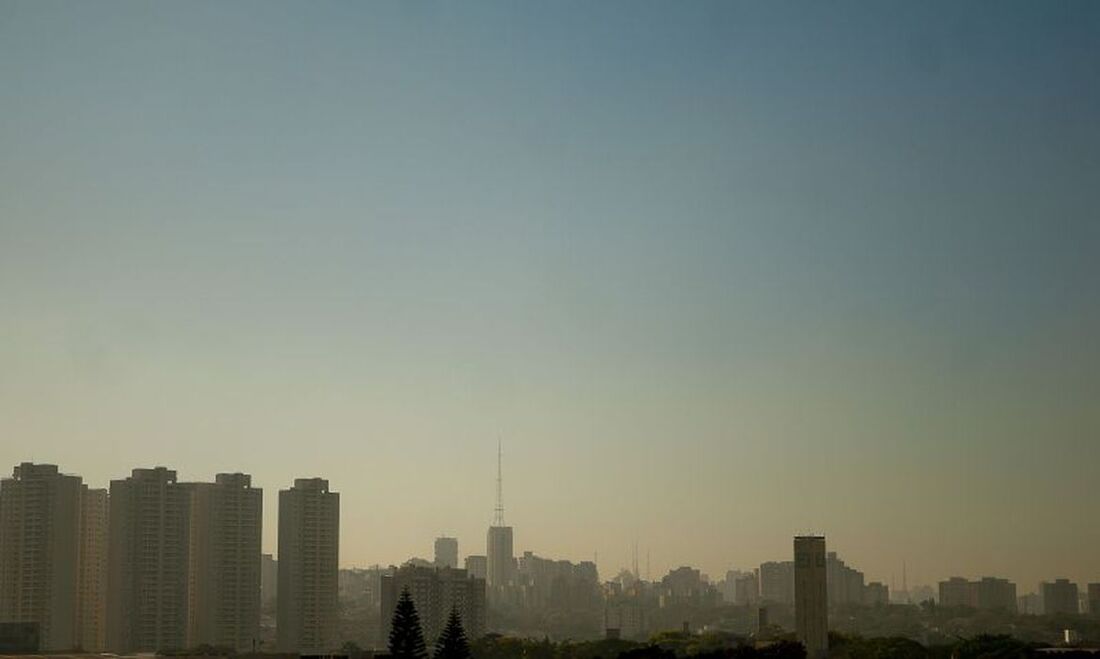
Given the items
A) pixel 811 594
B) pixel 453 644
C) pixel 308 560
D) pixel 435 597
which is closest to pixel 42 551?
pixel 308 560

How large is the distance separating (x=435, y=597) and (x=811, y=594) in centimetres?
5818

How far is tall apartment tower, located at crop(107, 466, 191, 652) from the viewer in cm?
13900

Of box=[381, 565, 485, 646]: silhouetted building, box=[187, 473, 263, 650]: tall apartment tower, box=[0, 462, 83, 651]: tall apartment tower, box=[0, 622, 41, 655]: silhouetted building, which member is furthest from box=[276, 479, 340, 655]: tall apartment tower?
box=[0, 622, 41, 655]: silhouetted building

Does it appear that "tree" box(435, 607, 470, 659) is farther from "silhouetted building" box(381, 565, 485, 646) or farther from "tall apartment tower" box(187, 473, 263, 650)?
"silhouetted building" box(381, 565, 485, 646)

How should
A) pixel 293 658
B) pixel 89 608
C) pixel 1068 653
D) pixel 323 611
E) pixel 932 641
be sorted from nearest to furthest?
pixel 293 658 < pixel 1068 653 < pixel 89 608 < pixel 323 611 < pixel 932 641

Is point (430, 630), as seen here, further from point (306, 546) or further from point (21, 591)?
point (21, 591)

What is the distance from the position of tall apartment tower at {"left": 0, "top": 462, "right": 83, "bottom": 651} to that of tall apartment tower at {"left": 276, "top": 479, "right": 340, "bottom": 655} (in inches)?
851

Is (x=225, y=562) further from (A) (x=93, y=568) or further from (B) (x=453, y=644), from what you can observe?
(B) (x=453, y=644)

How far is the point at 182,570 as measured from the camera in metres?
142

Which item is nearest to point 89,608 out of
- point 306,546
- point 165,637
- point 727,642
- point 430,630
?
point 165,637

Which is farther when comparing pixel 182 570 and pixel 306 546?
pixel 306 546

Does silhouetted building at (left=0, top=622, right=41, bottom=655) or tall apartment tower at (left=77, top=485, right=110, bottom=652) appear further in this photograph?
tall apartment tower at (left=77, top=485, right=110, bottom=652)

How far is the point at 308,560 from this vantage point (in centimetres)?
15338

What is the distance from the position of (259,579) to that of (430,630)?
20393 millimetres
